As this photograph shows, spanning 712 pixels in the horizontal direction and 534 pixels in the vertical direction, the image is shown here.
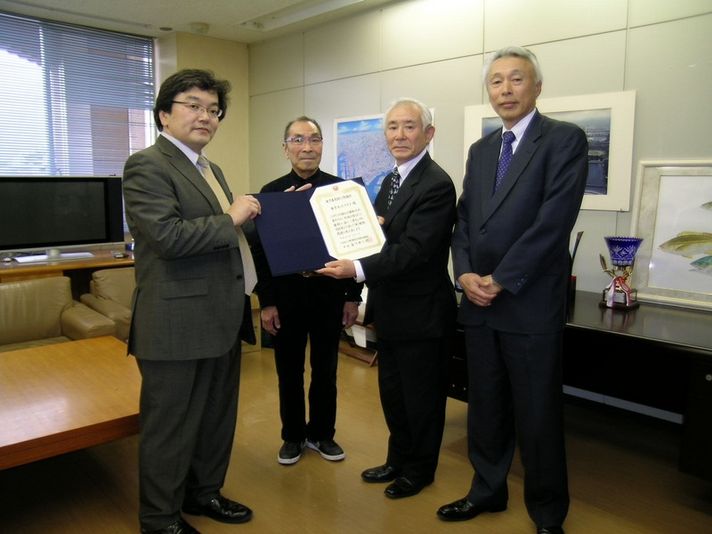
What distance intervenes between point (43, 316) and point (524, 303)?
3.08 metres

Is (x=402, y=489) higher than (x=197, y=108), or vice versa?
(x=197, y=108)

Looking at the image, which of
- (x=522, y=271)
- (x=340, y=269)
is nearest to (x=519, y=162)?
(x=522, y=271)

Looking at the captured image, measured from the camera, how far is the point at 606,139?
10.6ft

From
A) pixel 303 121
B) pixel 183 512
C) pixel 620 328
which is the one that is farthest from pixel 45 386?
pixel 620 328

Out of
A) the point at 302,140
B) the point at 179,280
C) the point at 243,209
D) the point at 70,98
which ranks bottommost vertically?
the point at 179,280

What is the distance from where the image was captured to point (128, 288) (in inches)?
167

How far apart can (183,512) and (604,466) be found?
1.94 meters

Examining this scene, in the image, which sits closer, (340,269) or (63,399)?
(340,269)

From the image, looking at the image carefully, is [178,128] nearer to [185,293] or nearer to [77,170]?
[185,293]

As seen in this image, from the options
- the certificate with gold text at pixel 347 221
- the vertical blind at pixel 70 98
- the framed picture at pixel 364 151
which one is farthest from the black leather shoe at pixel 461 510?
the vertical blind at pixel 70 98

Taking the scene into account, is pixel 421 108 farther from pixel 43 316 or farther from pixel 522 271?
pixel 43 316

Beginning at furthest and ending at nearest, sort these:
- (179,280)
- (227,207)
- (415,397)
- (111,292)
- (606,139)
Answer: (111,292) < (606,139) < (415,397) < (227,207) < (179,280)

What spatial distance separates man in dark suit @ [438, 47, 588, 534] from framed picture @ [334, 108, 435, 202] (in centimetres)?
235

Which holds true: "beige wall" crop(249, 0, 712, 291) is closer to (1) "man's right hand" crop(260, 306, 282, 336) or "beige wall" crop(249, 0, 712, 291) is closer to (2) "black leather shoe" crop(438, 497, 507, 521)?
(2) "black leather shoe" crop(438, 497, 507, 521)
